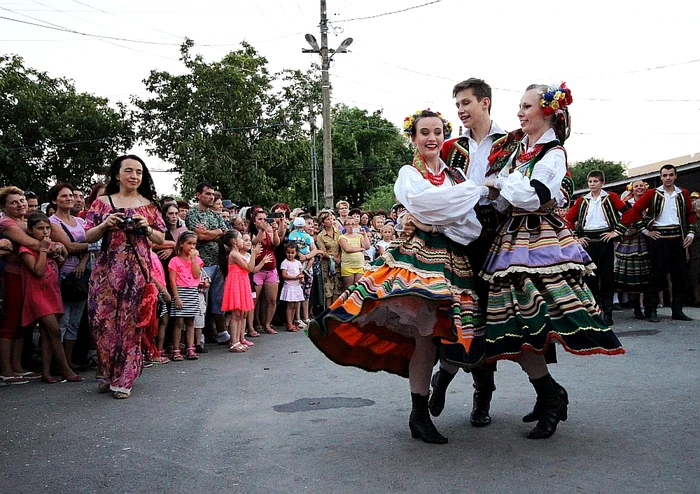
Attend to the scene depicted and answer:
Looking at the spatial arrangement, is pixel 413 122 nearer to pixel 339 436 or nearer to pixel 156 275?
pixel 339 436

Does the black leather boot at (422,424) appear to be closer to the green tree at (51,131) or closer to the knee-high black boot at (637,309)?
the knee-high black boot at (637,309)

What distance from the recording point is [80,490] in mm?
3592

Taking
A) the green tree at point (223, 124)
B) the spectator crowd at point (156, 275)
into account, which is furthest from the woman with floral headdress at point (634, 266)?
the green tree at point (223, 124)

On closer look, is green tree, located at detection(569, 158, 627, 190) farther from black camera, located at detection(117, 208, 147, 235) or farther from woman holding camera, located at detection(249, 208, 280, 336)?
black camera, located at detection(117, 208, 147, 235)

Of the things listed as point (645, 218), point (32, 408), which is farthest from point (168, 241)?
point (645, 218)

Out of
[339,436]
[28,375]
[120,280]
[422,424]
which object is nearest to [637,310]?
[422,424]

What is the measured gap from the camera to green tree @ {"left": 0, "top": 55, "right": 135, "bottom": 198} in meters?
28.5

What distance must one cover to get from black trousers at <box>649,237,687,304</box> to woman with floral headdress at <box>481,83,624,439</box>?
21.9 ft

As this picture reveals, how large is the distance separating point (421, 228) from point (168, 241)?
4.58m

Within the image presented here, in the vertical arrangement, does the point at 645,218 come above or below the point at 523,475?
above

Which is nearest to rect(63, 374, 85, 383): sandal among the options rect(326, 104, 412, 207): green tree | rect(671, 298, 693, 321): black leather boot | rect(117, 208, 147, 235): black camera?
rect(117, 208, 147, 235): black camera

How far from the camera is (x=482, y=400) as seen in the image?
4648 millimetres

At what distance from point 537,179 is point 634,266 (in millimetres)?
7139

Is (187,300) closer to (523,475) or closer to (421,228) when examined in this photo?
(421,228)
